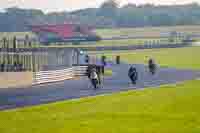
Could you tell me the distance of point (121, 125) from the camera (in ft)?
58.4

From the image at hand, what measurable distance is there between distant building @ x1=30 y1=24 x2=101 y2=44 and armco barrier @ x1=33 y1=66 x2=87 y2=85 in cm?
8001

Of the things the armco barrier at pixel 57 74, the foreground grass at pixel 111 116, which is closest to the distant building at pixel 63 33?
the armco barrier at pixel 57 74

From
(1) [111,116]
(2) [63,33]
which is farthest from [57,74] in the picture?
(2) [63,33]

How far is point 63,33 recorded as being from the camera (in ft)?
423

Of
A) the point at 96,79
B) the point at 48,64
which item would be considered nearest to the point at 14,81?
the point at 96,79

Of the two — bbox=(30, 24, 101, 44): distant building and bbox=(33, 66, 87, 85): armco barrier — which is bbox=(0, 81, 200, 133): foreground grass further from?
bbox=(30, 24, 101, 44): distant building

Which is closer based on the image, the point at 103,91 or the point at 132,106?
the point at 132,106

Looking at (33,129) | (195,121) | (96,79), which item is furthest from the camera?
(96,79)

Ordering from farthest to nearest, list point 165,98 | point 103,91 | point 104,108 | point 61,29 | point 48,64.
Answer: point 61,29 < point 48,64 < point 103,91 < point 165,98 < point 104,108

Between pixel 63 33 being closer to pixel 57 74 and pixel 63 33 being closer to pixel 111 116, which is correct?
pixel 57 74

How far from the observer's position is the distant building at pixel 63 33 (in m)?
127

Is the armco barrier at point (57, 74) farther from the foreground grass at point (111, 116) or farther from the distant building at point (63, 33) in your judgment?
the distant building at point (63, 33)

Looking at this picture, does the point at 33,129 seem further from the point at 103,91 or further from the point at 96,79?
the point at 96,79

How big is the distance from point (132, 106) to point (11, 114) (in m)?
4.70
